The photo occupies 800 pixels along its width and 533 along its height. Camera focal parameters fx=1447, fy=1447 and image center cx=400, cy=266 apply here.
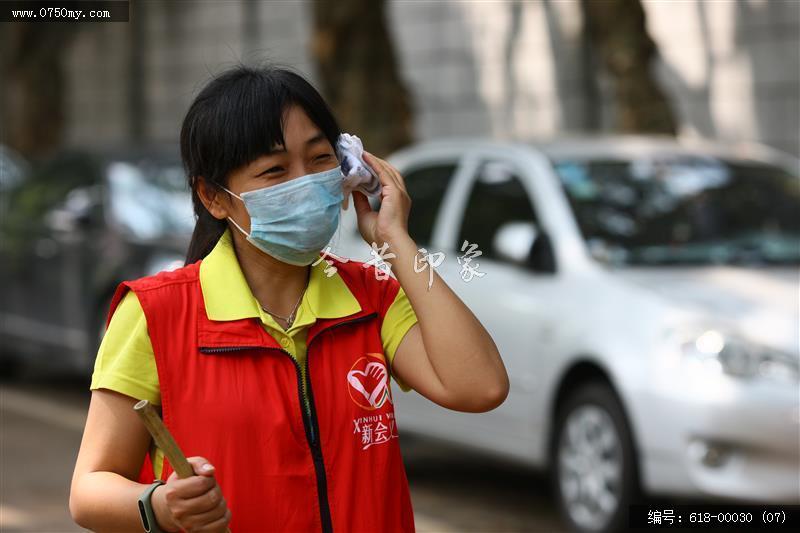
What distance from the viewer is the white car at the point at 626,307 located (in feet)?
17.9

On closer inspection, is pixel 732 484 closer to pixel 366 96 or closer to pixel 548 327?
pixel 548 327

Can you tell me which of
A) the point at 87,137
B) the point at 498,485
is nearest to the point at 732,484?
the point at 498,485

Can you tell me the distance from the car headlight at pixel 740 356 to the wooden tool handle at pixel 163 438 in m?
3.75

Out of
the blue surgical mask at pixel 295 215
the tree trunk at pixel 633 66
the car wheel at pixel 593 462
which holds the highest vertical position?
the tree trunk at pixel 633 66

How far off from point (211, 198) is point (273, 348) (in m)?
0.35

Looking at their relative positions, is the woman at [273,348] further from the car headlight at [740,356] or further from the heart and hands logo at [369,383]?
the car headlight at [740,356]

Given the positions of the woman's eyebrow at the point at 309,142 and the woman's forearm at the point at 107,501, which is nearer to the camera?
the woman's forearm at the point at 107,501

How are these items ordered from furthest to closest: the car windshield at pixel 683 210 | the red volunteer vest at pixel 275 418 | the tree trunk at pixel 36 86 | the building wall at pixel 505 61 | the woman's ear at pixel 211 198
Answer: the tree trunk at pixel 36 86, the building wall at pixel 505 61, the car windshield at pixel 683 210, the woman's ear at pixel 211 198, the red volunteer vest at pixel 275 418

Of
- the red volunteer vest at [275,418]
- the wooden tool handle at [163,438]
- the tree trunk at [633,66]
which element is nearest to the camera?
the wooden tool handle at [163,438]

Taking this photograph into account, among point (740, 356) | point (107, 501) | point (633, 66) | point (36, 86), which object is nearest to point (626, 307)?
point (740, 356)

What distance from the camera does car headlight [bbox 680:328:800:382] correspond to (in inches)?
215

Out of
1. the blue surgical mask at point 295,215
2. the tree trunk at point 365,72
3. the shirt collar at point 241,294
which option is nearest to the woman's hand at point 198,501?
the shirt collar at point 241,294

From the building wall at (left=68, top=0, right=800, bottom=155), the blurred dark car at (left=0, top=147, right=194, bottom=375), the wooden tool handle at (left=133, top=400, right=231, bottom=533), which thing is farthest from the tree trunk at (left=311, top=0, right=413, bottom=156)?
the wooden tool handle at (left=133, top=400, right=231, bottom=533)

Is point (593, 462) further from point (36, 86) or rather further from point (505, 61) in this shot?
point (36, 86)
